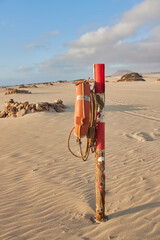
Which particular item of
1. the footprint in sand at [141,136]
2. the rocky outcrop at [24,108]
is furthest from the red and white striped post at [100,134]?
the rocky outcrop at [24,108]

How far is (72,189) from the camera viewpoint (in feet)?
13.9

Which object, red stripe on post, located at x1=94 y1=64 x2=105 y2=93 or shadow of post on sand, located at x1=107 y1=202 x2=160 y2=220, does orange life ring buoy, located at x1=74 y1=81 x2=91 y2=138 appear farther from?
shadow of post on sand, located at x1=107 y1=202 x2=160 y2=220

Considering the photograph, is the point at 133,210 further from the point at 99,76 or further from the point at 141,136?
the point at 141,136

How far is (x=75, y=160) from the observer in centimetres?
574

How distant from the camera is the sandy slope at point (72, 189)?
10.0ft

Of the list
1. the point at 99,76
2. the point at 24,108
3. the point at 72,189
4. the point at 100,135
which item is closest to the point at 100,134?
the point at 100,135

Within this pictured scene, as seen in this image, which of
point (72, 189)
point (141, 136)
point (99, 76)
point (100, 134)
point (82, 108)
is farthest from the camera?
point (141, 136)

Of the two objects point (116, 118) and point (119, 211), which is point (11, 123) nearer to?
point (116, 118)

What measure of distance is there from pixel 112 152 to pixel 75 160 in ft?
3.84

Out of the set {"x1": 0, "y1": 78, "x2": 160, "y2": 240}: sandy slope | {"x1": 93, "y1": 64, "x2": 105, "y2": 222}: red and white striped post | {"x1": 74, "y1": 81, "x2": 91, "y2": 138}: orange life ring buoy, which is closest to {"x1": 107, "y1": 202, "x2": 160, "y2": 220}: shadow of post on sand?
{"x1": 0, "y1": 78, "x2": 160, "y2": 240}: sandy slope

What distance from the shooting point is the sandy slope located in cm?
305

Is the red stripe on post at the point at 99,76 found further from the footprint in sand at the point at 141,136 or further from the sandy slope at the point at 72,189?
the footprint in sand at the point at 141,136

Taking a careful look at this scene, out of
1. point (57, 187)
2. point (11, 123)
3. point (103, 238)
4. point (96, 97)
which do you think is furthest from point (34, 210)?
point (11, 123)

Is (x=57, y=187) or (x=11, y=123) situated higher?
(x=11, y=123)
